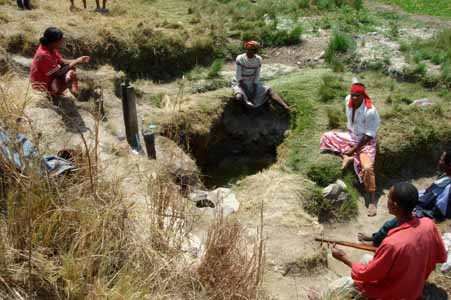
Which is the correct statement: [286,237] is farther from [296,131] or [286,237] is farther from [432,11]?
[432,11]

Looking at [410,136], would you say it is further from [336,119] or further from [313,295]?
[313,295]

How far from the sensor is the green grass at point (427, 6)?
12827mm

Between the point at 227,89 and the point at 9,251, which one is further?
the point at 227,89

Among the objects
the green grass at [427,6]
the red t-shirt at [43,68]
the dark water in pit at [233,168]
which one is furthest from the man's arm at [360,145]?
the green grass at [427,6]

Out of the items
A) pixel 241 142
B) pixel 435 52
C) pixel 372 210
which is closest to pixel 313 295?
pixel 372 210

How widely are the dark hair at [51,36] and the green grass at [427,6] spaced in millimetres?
9974

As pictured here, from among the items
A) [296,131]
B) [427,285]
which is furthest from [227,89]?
[427,285]

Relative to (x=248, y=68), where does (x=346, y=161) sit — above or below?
below

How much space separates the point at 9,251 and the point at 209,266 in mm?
1273

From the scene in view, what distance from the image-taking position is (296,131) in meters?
7.35

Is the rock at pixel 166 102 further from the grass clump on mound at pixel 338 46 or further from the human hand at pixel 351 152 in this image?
the grass clump on mound at pixel 338 46

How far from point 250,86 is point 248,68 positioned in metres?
0.31

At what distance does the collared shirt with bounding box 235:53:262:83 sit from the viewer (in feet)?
24.7

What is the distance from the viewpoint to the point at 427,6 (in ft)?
44.0
